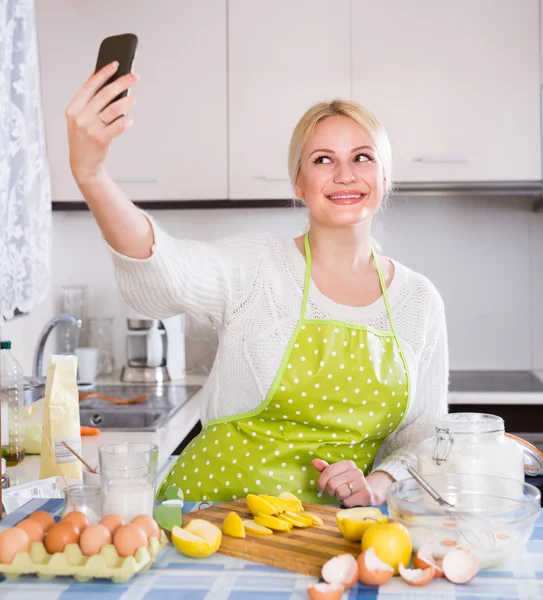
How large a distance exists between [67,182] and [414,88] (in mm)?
1209

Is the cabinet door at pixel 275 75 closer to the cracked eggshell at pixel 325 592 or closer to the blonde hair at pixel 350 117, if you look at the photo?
the blonde hair at pixel 350 117

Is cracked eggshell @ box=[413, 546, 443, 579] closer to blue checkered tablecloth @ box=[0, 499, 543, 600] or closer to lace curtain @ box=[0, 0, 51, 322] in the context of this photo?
blue checkered tablecloth @ box=[0, 499, 543, 600]

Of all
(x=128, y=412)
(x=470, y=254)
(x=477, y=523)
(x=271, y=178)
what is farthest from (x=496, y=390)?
(x=477, y=523)

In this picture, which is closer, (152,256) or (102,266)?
(152,256)

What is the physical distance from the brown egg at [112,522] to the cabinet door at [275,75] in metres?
1.96

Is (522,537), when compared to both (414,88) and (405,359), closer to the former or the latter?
(405,359)

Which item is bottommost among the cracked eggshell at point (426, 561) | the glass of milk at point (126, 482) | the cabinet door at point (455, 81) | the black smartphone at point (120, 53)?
the cracked eggshell at point (426, 561)

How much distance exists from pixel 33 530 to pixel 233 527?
23 cm

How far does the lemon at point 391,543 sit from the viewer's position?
2.97 ft

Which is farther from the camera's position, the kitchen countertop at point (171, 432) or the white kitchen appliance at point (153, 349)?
the white kitchen appliance at point (153, 349)

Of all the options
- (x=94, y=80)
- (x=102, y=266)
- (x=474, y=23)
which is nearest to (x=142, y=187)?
(x=102, y=266)

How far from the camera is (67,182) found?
289 centimetres

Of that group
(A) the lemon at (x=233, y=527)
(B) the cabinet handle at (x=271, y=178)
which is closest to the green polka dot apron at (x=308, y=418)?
(A) the lemon at (x=233, y=527)

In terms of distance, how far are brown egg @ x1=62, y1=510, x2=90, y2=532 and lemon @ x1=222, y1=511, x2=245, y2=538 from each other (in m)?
0.17
